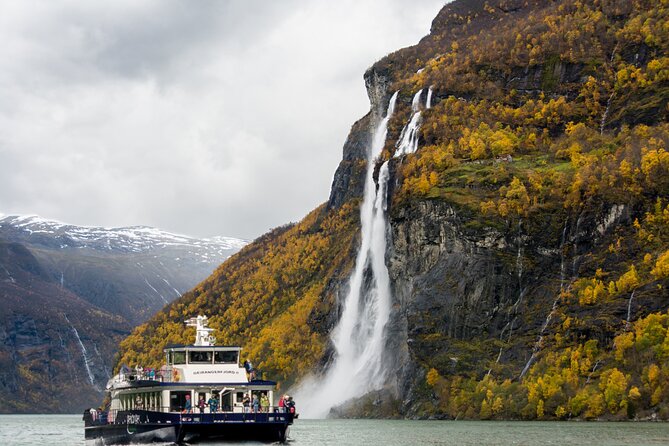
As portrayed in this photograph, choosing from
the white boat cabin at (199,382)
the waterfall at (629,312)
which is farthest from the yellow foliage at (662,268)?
the white boat cabin at (199,382)

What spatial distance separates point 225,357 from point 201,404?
707 centimetres

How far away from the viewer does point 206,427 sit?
101 m

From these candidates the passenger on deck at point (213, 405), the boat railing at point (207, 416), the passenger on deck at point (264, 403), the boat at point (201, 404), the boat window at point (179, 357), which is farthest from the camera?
the boat window at point (179, 357)

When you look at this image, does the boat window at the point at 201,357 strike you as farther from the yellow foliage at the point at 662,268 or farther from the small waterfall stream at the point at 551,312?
the yellow foliage at the point at 662,268

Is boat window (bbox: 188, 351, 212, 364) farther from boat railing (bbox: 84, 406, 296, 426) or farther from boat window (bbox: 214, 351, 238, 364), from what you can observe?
boat railing (bbox: 84, 406, 296, 426)

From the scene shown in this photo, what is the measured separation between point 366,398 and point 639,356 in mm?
53792

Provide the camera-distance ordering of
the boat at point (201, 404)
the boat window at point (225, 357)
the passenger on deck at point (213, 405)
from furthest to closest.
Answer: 1. the boat window at point (225, 357)
2. the passenger on deck at point (213, 405)
3. the boat at point (201, 404)

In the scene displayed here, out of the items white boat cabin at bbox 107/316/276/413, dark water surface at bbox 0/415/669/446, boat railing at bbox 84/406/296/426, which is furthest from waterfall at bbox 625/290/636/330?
boat railing at bbox 84/406/296/426

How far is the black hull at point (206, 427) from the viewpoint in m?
101

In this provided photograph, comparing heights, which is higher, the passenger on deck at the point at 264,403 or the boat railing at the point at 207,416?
the passenger on deck at the point at 264,403

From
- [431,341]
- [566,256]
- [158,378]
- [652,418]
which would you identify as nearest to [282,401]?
[158,378]

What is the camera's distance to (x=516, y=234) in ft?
604

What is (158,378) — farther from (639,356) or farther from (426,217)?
(426,217)

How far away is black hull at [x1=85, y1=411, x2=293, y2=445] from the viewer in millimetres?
101000
